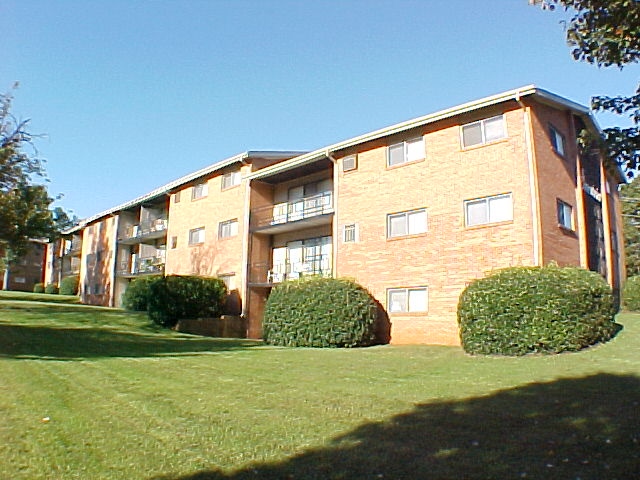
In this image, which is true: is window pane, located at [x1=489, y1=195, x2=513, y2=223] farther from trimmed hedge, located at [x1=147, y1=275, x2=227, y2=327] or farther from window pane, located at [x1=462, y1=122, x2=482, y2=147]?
trimmed hedge, located at [x1=147, y1=275, x2=227, y2=327]

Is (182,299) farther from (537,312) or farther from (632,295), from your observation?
(632,295)

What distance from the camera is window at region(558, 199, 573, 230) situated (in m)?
17.0

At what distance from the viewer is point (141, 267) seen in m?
35.6

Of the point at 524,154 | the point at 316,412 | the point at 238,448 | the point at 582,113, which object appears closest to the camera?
the point at 238,448

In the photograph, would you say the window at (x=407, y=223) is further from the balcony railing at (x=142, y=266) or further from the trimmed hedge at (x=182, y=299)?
the balcony railing at (x=142, y=266)

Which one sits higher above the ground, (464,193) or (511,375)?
(464,193)

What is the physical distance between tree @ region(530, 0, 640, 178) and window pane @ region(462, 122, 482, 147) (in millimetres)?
11407

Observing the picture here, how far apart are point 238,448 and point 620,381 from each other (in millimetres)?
6307

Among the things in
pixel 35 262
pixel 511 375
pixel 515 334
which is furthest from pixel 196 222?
pixel 35 262

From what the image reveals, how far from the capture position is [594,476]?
460cm

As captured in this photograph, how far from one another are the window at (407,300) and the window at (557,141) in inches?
240

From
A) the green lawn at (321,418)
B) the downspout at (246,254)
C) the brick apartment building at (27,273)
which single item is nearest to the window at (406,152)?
the downspout at (246,254)

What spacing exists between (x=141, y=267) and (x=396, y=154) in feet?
71.3

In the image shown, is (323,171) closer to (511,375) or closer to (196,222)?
(196,222)
